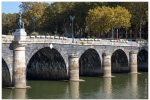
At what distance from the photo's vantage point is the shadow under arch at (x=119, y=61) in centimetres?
6925

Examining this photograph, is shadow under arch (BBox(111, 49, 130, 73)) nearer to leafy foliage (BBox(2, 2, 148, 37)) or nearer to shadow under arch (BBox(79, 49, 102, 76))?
shadow under arch (BBox(79, 49, 102, 76))

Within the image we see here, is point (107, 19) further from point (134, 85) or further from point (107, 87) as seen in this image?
A: point (107, 87)

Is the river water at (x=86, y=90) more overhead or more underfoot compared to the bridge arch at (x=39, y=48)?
more underfoot

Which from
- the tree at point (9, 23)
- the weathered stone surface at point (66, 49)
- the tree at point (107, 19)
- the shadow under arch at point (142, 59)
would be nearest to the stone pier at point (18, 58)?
the weathered stone surface at point (66, 49)

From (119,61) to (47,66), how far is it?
18.8 meters

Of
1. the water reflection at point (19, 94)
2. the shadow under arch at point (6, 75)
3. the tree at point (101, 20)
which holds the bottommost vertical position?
the water reflection at point (19, 94)

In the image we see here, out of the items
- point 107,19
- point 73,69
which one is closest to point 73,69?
point 73,69

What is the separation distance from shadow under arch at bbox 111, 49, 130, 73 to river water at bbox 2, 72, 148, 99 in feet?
32.1

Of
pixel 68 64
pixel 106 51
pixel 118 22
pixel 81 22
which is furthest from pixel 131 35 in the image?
pixel 68 64

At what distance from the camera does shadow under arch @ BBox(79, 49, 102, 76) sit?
2450 inches

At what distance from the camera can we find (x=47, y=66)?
182ft

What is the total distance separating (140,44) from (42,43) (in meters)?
30.3

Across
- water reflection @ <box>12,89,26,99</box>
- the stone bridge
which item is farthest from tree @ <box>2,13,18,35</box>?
water reflection @ <box>12,89,26,99</box>

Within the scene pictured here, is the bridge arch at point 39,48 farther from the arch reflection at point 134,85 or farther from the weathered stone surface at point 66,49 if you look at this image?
the arch reflection at point 134,85
